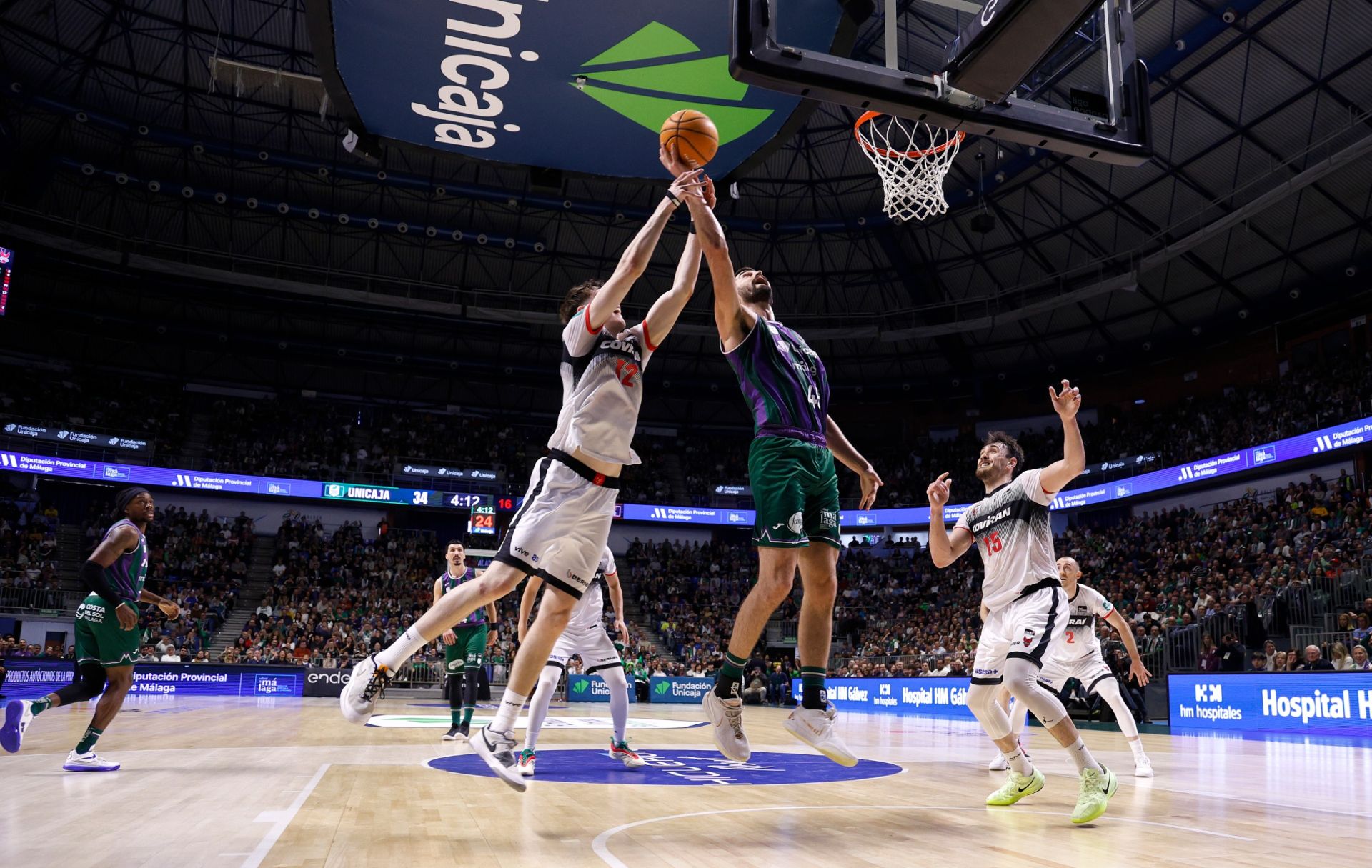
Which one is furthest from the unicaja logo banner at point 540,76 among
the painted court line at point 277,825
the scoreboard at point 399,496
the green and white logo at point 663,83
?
the scoreboard at point 399,496

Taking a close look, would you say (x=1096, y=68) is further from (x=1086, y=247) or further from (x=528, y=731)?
(x=528, y=731)

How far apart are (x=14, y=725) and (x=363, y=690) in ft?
13.7

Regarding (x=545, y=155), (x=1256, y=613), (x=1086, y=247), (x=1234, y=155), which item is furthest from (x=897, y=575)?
(x=545, y=155)

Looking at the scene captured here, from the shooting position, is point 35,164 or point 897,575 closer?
point 35,164

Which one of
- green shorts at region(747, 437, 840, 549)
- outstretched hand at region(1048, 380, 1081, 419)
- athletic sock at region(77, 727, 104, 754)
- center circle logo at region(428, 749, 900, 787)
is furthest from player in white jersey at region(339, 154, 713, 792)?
athletic sock at region(77, 727, 104, 754)

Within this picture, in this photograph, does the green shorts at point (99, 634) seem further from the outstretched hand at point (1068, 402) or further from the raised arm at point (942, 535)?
the outstretched hand at point (1068, 402)

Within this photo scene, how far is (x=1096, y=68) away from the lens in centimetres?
2252

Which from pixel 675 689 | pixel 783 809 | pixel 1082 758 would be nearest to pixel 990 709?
pixel 1082 758

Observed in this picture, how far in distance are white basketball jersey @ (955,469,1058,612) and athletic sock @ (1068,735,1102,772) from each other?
1093 mm

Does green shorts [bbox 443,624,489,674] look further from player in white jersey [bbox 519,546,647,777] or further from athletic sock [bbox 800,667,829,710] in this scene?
athletic sock [bbox 800,667,829,710]

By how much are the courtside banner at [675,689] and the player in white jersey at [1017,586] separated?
22.5 m

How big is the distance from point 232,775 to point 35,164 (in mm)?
28944

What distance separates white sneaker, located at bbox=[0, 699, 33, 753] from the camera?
7126 mm

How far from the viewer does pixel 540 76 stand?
9312mm
